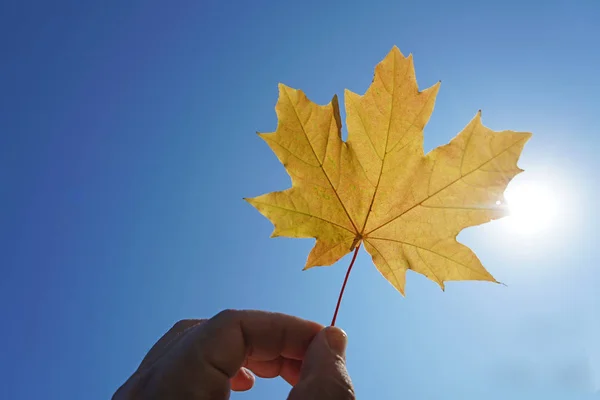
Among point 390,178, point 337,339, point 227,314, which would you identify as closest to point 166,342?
point 227,314

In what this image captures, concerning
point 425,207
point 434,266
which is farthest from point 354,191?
point 434,266

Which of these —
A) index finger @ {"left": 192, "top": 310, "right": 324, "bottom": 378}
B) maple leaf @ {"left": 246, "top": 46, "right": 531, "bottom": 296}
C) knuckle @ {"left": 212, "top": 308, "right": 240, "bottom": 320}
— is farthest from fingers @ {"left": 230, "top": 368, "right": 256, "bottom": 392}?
maple leaf @ {"left": 246, "top": 46, "right": 531, "bottom": 296}

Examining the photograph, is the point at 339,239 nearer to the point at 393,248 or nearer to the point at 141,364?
the point at 393,248

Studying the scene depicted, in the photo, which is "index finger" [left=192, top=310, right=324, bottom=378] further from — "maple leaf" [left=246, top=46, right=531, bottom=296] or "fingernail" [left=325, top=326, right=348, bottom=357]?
"maple leaf" [left=246, top=46, right=531, bottom=296]

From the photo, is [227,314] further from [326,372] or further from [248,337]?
[326,372]

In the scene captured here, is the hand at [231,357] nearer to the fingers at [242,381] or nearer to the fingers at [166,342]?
the fingers at [166,342]
